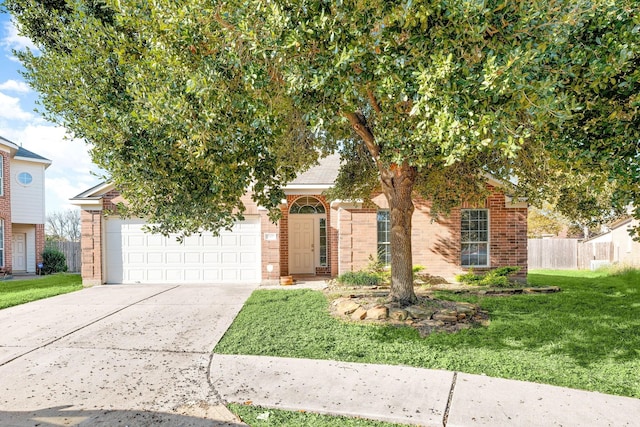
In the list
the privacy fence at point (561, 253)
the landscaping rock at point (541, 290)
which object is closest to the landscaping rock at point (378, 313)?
the landscaping rock at point (541, 290)

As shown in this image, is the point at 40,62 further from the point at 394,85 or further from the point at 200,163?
the point at 394,85

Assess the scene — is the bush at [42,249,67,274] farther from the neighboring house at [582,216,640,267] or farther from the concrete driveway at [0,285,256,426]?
the neighboring house at [582,216,640,267]

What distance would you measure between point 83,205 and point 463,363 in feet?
40.1

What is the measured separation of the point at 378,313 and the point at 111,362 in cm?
452

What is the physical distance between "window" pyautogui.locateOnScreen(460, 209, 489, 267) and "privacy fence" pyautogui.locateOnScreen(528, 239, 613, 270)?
10328 millimetres

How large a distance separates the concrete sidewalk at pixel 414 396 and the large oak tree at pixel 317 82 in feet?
7.94

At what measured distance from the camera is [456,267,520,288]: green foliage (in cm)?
→ 1109

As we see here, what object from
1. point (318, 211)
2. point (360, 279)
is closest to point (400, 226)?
point (360, 279)

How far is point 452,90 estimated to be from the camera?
416cm

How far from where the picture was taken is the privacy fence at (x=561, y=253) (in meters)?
20.9

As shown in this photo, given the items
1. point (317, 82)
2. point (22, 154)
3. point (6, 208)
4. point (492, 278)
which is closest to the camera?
point (317, 82)

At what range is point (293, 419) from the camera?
374 cm

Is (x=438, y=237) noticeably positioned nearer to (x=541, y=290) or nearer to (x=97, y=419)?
(x=541, y=290)

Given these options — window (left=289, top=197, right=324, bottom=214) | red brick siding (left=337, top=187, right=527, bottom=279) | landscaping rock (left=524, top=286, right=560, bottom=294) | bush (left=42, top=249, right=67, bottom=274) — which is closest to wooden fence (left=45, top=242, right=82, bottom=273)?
bush (left=42, top=249, right=67, bottom=274)
